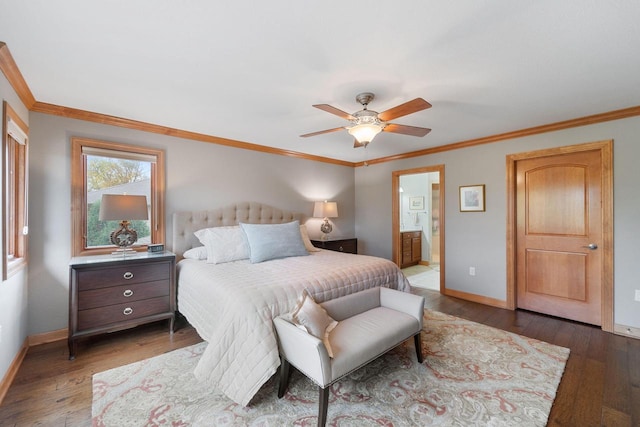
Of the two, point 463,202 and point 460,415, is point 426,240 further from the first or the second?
point 460,415

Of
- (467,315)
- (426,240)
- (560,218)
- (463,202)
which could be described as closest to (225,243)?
(467,315)

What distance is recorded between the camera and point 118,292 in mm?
2578

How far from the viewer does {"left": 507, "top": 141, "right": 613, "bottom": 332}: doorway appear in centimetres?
298

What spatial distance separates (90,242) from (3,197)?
1.12 m

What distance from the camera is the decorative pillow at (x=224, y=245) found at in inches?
117

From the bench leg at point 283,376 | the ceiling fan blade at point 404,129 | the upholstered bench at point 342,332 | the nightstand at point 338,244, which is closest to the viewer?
the upholstered bench at point 342,332

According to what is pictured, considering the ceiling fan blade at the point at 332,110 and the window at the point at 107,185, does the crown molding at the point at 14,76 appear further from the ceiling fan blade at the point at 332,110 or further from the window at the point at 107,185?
the ceiling fan blade at the point at 332,110

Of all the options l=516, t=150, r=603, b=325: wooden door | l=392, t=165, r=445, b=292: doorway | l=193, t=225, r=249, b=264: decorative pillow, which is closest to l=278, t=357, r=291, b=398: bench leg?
l=193, t=225, r=249, b=264: decorative pillow

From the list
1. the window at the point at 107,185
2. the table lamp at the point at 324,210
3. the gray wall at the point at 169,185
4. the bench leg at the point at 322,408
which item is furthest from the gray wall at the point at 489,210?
the window at the point at 107,185

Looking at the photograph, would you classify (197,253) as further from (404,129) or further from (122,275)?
(404,129)

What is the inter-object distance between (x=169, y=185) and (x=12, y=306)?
1.73m

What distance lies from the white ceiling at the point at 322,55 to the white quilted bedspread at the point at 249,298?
5.17ft

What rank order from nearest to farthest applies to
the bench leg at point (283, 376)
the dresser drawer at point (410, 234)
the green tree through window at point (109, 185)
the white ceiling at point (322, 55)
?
the white ceiling at point (322, 55) → the bench leg at point (283, 376) → the green tree through window at point (109, 185) → the dresser drawer at point (410, 234)

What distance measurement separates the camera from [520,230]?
3.63 metres
